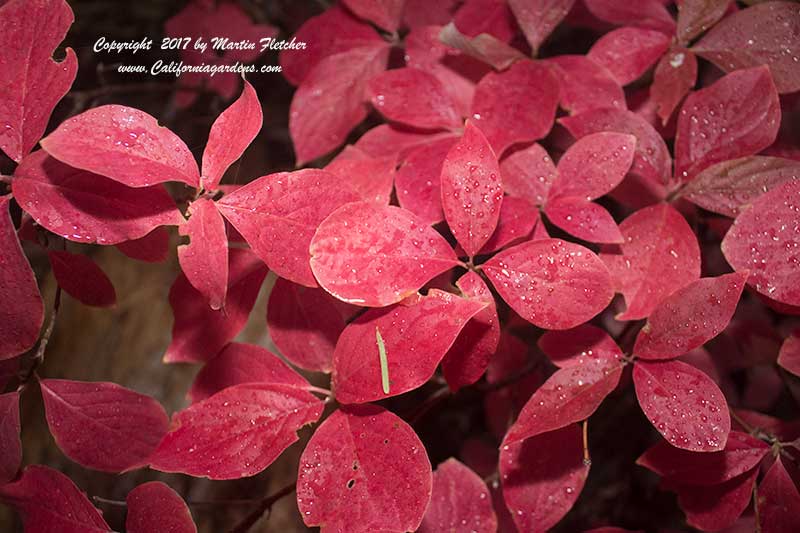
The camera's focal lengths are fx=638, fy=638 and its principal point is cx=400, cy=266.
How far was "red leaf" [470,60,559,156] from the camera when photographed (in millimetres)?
639

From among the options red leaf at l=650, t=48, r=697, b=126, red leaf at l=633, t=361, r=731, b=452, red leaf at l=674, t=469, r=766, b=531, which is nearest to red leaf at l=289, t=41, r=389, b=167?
red leaf at l=650, t=48, r=697, b=126

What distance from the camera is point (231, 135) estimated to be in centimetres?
52

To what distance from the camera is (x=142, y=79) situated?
875mm

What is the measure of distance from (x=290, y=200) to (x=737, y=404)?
790mm

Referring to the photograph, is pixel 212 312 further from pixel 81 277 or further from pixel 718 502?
pixel 718 502

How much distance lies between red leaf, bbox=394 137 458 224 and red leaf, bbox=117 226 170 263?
0.74 feet

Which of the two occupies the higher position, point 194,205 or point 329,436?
point 194,205

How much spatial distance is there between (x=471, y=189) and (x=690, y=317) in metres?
→ 0.21

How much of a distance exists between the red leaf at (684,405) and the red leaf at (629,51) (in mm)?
327

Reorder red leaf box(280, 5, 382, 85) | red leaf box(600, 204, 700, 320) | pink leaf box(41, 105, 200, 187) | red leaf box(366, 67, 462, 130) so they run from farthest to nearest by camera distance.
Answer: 1. red leaf box(280, 5, 382, 85)
2. red leaf box(366, 67, 462, 130)
3. red leaf box(600, 204, 700, 320)
4. pink leaf box(41, 105, 200, 187)

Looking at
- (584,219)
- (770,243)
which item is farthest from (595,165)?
(770,243)

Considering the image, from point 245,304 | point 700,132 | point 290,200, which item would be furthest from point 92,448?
point 700,132

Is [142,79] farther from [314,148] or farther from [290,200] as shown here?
[290,200]

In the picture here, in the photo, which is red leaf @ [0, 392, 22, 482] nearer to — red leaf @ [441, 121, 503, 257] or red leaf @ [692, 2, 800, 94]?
red leaf @ [441, 121, 503, 257]
